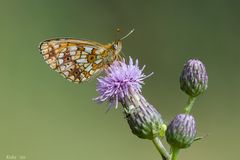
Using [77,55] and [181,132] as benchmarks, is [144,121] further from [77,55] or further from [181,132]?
[77,55]

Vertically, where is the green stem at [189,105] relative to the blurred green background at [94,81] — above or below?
below

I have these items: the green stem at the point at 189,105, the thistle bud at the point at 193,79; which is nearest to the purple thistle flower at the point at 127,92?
the green stem at the point at 189,105

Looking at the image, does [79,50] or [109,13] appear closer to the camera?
[79,50]

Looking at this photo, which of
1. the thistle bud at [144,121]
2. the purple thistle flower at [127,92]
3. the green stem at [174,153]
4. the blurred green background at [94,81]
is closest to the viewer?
the green stem at [174,153]

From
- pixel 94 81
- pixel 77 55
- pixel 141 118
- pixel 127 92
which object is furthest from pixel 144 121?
pixel 94 81

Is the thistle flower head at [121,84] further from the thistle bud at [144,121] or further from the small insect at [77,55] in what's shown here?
the small insect at [77,55]
